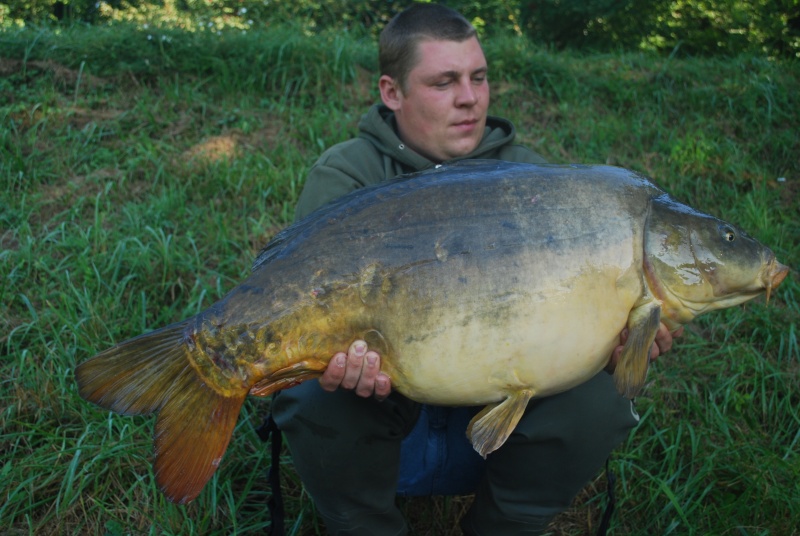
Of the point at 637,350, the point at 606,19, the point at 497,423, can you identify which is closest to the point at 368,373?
the point at 497,423

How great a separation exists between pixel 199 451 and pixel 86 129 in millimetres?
2904

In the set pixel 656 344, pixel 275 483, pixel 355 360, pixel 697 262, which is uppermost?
pixel 697 262

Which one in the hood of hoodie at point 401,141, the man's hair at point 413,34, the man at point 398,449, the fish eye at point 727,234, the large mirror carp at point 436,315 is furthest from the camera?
the man's hair at point 413,34

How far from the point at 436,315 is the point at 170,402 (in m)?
0.60

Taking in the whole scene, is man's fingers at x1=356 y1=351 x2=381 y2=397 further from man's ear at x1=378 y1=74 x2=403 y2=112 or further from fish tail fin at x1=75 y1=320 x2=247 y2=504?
man's ear at x1=378 y1=74 x2=403 y2=112

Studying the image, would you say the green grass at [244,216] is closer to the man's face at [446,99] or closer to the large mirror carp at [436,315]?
the large mirror carp at [436,315]

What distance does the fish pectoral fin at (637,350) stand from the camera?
1533 millimetres

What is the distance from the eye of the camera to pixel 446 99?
2.38m

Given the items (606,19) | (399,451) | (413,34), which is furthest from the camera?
(606,19)

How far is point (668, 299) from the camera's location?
1.62 meters

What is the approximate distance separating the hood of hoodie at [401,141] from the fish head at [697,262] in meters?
0.83

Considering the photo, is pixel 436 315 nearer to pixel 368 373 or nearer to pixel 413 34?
pixel 368 373

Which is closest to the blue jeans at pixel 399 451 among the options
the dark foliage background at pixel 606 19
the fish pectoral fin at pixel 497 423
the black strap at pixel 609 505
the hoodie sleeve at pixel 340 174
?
the black strap at pixel 609 505

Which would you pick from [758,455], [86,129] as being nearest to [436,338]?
[758,455]
